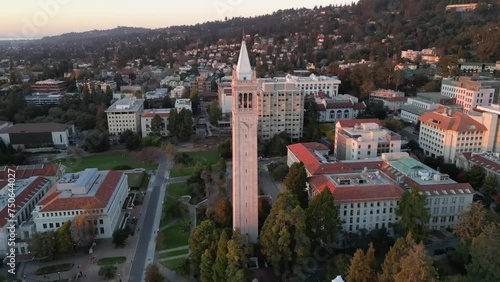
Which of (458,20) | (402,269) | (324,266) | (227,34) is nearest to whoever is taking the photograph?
(402,269)

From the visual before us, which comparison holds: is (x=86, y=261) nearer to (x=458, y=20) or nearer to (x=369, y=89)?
(x=369, y=89)

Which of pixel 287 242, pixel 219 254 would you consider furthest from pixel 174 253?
pixel 287 242

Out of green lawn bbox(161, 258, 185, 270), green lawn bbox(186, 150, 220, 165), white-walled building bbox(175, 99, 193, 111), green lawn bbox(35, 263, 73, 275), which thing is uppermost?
white-walled building bbox(175, 99, 193, 111)

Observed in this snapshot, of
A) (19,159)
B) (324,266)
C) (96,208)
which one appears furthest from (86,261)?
(19,159)

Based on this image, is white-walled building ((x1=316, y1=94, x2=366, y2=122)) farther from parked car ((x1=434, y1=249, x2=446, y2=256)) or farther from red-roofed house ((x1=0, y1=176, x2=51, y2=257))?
red-roofed house ((x1=0, y1=176, x2=51, y2=257))

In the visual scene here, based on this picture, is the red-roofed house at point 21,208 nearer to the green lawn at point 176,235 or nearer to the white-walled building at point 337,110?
the green lawn at point 176,235

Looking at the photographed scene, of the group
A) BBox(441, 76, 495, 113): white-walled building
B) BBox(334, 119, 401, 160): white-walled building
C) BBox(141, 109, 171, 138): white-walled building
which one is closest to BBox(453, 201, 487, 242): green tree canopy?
BBox(334, 119, 401, 160): white-walled building

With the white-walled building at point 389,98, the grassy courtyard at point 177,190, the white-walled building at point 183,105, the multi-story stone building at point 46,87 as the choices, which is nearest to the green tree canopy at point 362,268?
the grassy courtyard at point 177,190
